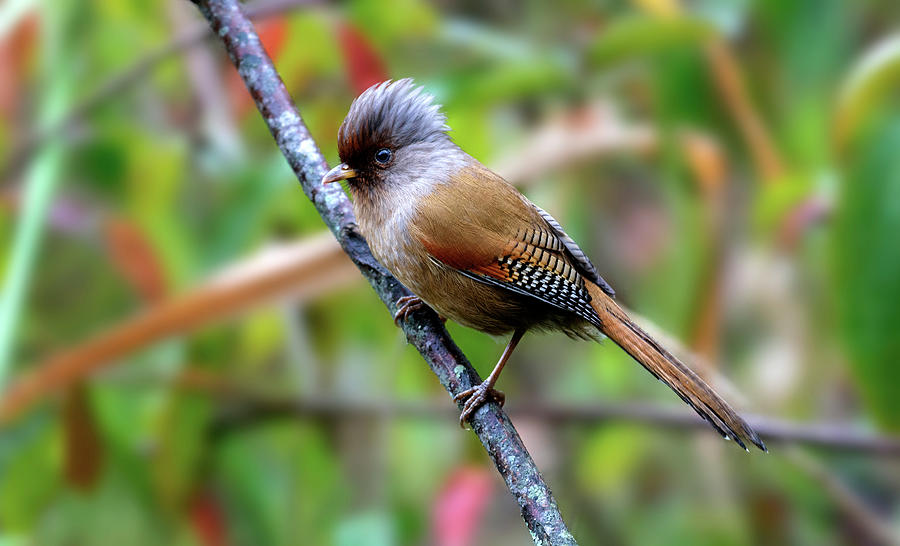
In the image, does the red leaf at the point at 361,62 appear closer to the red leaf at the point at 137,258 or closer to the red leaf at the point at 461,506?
the red leaf at the point at 137,258

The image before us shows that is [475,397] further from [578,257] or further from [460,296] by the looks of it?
[578,257]

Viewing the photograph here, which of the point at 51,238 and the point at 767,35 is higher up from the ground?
the point at 51,238

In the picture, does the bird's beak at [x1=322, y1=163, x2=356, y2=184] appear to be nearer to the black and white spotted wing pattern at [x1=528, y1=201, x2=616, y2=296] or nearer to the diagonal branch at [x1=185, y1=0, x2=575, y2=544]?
the diagonal branch at [x1=185, y1=0, x2=575, y2=544]

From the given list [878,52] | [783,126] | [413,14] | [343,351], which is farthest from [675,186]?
[343,351]

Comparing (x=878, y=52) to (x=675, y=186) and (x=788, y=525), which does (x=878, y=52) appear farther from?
(x=788, y=525)

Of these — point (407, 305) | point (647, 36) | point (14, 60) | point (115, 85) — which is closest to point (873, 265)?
point (647, 36)

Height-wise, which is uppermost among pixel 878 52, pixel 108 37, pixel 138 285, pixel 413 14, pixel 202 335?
pixel 108 37

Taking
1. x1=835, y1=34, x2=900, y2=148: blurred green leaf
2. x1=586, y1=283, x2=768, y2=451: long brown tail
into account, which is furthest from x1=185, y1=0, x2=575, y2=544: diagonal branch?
x1=835, y1=34, x2=900, y2=148: blurred green leaf
